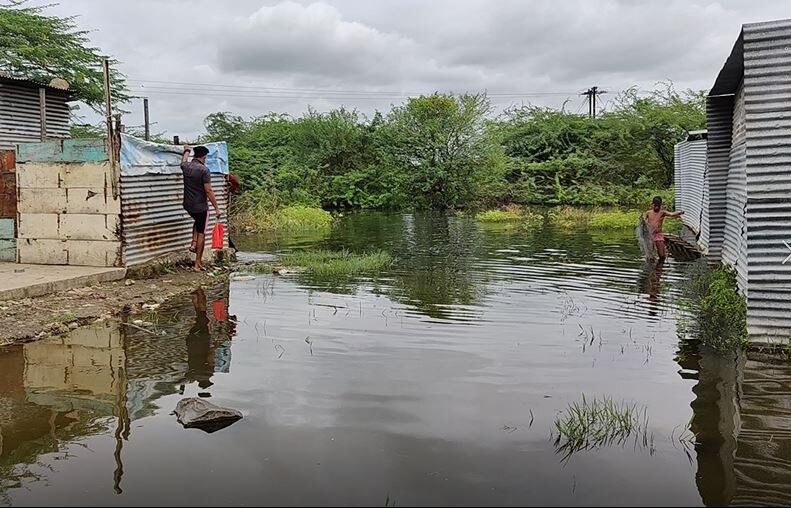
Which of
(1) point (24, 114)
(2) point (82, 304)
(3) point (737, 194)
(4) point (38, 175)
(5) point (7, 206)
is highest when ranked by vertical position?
(1) point (24, 114)

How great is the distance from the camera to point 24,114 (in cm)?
1894

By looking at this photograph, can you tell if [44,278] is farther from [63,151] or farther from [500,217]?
[500,217]

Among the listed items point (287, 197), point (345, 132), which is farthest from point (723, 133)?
point (345, 132)

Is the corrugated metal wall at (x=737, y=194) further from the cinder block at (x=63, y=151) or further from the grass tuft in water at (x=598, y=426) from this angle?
the cinder block at (x=63, y=151)

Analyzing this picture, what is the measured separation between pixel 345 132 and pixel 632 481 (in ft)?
106

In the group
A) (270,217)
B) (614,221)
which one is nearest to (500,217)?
(614,221)

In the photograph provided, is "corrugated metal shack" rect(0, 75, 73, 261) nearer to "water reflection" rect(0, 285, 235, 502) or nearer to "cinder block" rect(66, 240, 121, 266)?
"cinder block" rect(66, 240, 121, 266)

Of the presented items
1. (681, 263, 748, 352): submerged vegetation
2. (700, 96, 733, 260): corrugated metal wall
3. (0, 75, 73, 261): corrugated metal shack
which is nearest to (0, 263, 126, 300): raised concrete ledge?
(681, 263, 748, 352): submerged vegetation

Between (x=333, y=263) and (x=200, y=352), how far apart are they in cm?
618

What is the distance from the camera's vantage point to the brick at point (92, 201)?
1033cm

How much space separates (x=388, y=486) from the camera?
4.05m

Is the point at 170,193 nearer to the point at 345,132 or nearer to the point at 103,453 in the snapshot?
the point at 103,453

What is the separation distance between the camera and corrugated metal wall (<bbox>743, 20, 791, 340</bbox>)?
6812mm

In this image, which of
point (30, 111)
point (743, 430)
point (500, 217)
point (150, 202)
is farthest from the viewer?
point (500, 217)
